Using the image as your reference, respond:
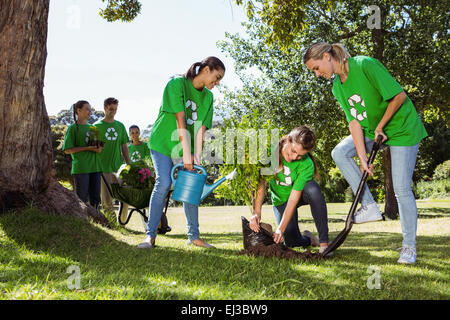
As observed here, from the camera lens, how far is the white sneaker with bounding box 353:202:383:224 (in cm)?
342

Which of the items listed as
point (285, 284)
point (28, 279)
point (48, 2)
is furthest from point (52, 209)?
point (285, 284)

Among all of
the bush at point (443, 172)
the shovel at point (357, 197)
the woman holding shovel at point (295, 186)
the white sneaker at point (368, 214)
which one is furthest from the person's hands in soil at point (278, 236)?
the bush at point (443, 172)

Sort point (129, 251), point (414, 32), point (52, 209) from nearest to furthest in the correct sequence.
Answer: point (129, 251) → point (52, 209) → point (414, 32)

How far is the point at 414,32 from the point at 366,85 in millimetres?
8689

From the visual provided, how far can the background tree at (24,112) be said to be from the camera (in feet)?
14.4

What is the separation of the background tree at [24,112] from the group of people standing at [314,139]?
158cm

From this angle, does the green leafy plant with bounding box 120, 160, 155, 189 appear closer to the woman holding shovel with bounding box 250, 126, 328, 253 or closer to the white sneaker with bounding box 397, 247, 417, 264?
the woman holding shovel with bounding box 250, 126, 328, 253

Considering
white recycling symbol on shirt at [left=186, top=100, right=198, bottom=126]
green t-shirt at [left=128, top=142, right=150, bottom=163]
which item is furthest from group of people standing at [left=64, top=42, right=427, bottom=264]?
green t-shirt at [left=128, top=142, right=150, bottom=163]

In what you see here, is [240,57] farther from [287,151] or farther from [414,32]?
[287,151]

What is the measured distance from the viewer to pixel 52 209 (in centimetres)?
458

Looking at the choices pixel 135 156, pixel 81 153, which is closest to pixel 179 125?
pixel 81 153

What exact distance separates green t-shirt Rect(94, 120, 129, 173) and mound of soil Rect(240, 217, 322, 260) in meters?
3.64

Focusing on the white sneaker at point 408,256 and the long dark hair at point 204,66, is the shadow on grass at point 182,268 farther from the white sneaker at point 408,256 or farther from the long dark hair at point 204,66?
the long dark hair at point 204,66

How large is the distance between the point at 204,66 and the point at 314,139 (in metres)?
1.35
